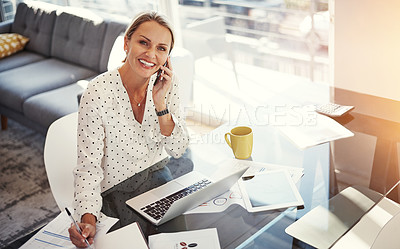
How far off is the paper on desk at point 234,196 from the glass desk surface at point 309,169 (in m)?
0.02

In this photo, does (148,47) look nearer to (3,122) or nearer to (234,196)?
(234,196)

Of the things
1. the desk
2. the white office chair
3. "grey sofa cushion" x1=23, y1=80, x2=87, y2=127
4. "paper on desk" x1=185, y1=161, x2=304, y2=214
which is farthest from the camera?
"grey sofa cushion" x1=23, y1=80, x2=87, y2=127

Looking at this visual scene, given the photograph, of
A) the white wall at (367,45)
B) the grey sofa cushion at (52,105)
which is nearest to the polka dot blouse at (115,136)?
the white wall at (367,45)

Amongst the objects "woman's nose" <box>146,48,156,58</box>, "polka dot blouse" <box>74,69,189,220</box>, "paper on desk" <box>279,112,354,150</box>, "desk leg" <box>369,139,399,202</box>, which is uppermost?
"woman's nose" <box>146,48,156,58</box>

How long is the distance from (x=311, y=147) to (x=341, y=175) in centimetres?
20

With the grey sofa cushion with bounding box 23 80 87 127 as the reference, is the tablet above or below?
above

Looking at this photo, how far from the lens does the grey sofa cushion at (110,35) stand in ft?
11.2

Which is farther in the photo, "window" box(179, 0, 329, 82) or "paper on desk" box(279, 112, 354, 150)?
"window" box(179, 0, 329, 82)

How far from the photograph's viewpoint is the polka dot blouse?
5.28 feet

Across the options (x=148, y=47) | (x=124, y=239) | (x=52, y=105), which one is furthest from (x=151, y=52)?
(x=52, y=105)

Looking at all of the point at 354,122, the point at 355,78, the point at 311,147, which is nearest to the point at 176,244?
the point at 311,147

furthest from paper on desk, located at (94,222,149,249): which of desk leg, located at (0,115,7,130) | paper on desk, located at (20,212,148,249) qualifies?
desk leg, located at (0,115,7,130)

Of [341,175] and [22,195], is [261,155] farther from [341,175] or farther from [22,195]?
[22,195]

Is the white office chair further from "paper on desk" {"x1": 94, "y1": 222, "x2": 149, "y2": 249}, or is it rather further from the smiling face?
the smiling face
